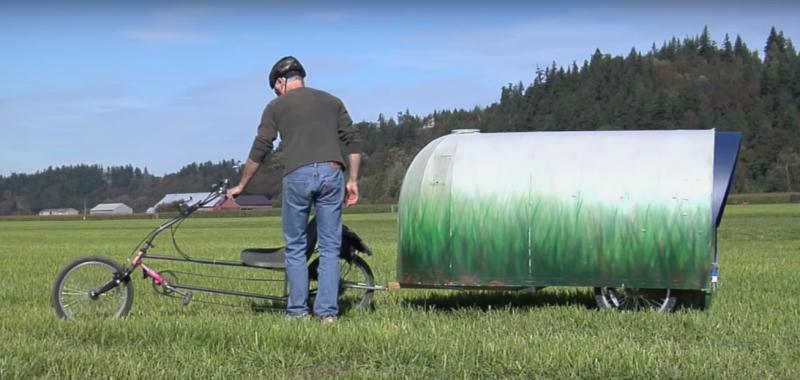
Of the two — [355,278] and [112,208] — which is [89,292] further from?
[112,208]

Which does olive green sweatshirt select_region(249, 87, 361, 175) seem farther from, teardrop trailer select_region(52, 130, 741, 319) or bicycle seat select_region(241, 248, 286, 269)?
bicycle seat select_region(241, 248, 286, 269)

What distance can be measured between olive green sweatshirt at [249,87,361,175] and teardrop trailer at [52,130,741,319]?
712 millimetres

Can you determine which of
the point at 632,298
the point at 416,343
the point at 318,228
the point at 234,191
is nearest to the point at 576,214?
the point at 632,298

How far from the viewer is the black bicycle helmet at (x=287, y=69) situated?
768cm

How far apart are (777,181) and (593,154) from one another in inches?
5357

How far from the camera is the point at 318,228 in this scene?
7.57 meters

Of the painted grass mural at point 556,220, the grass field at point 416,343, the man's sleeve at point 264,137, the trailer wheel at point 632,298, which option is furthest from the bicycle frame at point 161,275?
the trailer wheel at point 632,298

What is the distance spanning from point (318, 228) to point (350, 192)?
0.41 meters

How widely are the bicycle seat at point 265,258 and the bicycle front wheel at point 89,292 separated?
3.41 ft

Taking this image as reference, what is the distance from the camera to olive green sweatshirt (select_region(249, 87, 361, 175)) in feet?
24.3

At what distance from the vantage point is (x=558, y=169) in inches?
320

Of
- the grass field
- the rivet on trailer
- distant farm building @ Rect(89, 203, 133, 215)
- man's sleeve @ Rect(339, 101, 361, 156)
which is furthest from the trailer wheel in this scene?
distant farm building @ Rect(89, 203, 133, 215)

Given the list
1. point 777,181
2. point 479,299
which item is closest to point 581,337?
point 479,299

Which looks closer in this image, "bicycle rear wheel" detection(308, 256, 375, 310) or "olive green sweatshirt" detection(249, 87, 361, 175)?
"olive green sweatshirt" detection(249, 87, 361, 175)
